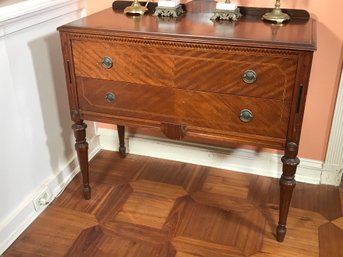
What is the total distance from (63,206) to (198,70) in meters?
0.95

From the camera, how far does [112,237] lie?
1737mm

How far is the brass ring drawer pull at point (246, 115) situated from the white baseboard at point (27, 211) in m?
0.99

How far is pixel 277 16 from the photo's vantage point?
5.37ft

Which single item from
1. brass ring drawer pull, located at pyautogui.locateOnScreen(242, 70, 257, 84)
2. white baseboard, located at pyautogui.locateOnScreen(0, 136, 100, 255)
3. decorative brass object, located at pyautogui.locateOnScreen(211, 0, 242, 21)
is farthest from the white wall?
brass ring drawer pull, located at pyautogui.locateOnScreen(242, 70, 257, 84)

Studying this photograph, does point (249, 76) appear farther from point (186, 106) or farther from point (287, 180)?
point (287, 180)

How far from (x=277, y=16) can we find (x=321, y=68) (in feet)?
1.25

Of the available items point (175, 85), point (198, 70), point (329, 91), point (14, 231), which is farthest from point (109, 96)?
point (329, 91)

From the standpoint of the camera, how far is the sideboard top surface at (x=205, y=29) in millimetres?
1394

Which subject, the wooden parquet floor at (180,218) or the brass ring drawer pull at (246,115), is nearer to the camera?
the brass ring drawer pull at (246,115)

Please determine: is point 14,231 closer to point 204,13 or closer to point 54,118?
point 54,118

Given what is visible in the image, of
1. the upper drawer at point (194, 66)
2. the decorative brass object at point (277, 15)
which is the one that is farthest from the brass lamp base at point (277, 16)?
the upper drawer at point (194, 66)

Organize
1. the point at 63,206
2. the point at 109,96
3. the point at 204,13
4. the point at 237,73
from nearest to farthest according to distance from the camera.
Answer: the point at 237,73
the point at 109,96
the point at 204,13
the point at 63,206

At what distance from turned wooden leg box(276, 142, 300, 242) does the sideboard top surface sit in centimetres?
39

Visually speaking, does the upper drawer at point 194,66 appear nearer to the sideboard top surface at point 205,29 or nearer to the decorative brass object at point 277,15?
the sideboard top surface at point 205,29
